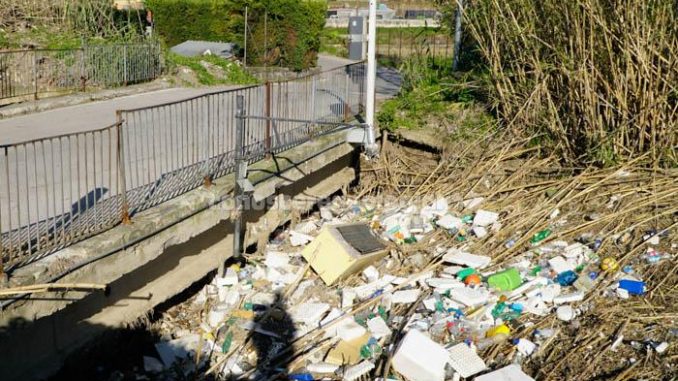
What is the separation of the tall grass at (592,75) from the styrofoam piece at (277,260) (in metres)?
3.88

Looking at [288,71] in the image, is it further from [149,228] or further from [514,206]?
[149,228]

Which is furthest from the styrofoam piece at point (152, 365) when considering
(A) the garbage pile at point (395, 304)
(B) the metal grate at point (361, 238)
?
(B) the metal grate at point (361, 238)

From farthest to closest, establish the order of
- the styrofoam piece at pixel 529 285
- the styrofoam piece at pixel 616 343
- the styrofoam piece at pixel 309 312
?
the styrofoam piece at pixel 529 285 → the styrofoam piece at pixel 309 312 → the styrofoam piece at pixel 616 343

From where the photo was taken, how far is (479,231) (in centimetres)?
805

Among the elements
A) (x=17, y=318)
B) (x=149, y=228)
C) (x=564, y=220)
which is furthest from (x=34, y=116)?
(x=564, y=220)

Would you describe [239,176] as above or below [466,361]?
above

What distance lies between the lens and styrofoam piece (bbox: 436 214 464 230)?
8.29 m

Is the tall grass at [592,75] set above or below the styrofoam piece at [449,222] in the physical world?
above

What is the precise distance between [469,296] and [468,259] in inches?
30.2

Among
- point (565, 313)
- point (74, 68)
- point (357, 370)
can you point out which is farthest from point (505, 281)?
point (74, 68)

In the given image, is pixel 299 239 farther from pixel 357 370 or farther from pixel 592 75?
pixel 592 75

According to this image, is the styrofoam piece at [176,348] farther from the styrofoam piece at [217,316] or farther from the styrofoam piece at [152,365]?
the styrofoam piece at [217,316]

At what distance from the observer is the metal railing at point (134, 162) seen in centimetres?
543

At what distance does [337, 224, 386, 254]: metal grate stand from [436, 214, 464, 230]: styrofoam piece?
874 millimetres
